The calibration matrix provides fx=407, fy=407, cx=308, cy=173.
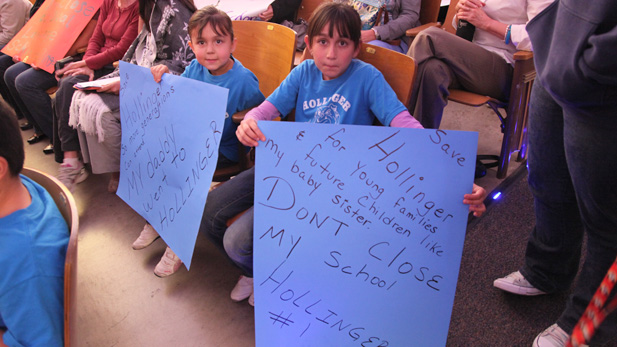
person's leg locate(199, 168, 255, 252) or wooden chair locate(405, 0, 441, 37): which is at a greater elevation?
wooden chair locate(405, 0, 441, 37)

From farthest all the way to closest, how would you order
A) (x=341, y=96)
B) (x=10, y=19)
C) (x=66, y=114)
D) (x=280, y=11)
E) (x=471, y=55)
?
(x=10, y=19) → (x=280, y=11) → (x=66, y=114) → (x=471, y=55) → (x=341, y=96)

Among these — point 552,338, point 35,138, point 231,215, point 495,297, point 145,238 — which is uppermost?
point 231,215

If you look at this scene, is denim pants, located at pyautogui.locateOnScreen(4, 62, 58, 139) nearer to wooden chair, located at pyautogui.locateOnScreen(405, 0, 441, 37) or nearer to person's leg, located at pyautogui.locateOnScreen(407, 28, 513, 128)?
person's leg, located at pyautogui.locateOnScreen(407, 28, 513, 128)

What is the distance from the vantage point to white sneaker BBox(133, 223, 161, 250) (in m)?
1.93


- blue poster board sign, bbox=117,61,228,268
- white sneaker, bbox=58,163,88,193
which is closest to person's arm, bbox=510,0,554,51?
blue poster board sign, bbox=117,61,228,268

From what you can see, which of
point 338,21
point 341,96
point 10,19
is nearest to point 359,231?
point 341,96

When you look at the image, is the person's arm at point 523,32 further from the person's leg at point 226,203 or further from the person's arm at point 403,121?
the person's leg at point 226,203

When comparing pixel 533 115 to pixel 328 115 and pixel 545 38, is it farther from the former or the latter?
pixel 328 115

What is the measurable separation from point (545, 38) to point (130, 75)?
148 cm

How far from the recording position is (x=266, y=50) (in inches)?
73.9

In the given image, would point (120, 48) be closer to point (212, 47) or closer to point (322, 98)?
point (212, 47)

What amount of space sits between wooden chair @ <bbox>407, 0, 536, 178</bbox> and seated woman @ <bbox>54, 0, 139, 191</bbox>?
163cm

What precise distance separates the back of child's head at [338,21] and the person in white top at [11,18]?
2617 mm

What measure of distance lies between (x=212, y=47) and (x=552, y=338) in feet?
5.17
